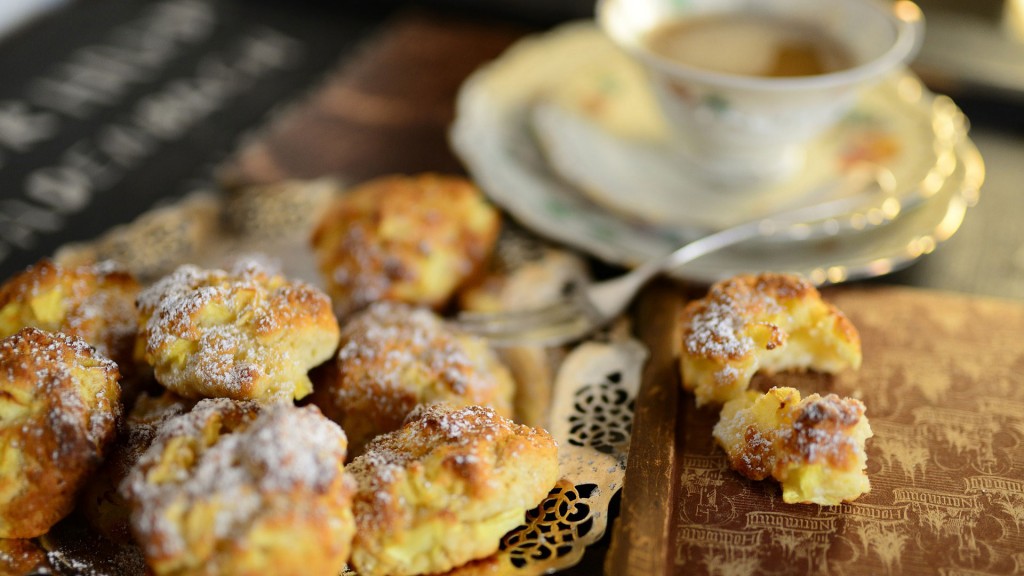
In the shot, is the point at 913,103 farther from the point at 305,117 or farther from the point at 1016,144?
the point at 305,117

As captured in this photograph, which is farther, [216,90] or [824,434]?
[216,90]

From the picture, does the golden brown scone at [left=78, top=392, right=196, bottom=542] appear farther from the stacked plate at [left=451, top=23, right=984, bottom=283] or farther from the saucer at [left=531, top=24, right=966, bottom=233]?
the saucer at [left=531, top=24, right=966, bottom=233]

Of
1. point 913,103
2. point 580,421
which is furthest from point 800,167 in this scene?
point 580,421

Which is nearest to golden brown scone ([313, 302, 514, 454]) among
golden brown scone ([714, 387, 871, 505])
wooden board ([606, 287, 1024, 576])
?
wooden board ([606, 287, 1024, 576])

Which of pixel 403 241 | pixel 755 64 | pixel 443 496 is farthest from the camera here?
pixel 755 64

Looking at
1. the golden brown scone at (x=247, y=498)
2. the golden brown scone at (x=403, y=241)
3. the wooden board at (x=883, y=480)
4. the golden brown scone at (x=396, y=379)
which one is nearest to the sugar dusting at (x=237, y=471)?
the golden brown scone at (x=247, y=498)

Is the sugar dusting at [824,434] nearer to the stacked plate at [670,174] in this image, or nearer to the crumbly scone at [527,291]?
the crumbly scone at [527,291]

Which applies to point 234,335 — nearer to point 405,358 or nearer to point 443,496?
point 405,358

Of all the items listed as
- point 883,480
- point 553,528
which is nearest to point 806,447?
point 883,480
